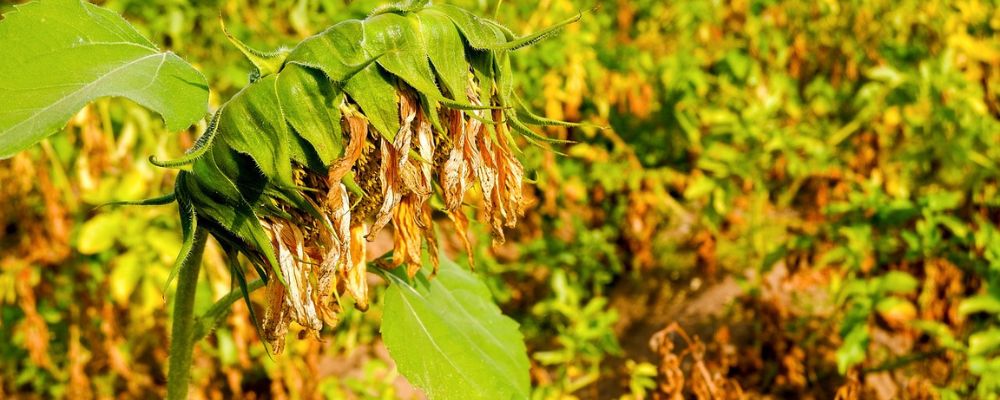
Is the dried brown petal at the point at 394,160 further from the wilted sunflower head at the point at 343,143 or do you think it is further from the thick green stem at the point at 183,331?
the thick green stem at the point at 183,331

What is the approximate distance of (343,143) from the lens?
642 mm

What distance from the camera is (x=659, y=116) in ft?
8.91

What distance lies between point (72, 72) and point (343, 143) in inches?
8.0

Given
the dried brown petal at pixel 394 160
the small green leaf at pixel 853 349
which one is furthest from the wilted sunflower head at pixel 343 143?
the small green leaf at pixel 853 349

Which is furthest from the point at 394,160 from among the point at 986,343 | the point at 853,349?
the point at 986,343

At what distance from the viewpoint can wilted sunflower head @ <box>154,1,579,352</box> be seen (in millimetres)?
620

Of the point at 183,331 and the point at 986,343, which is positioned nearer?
the point at 183,331

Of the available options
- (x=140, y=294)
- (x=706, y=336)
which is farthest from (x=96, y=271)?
(x=706, y=336)

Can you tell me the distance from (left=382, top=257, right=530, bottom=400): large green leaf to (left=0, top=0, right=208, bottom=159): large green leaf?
31 cm

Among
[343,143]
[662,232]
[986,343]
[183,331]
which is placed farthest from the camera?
[662,232]

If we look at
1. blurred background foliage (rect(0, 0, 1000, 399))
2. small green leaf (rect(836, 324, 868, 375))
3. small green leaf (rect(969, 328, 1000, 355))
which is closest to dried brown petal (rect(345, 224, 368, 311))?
blurred background foliage (rect(0, 0, 1000, 399))

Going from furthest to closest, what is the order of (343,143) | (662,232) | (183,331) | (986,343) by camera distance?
(662,232) < (986,343) < (183,331) < (343,143)

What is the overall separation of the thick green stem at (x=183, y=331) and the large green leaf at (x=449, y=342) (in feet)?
0.59

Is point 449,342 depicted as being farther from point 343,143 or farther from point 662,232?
point 662,232
